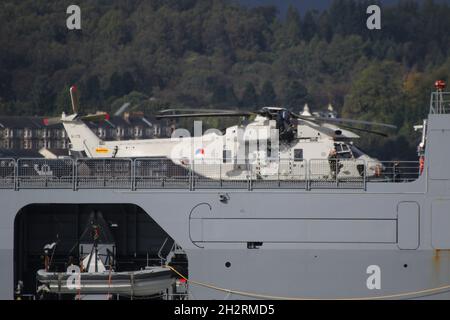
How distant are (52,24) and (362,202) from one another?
107336 millimetres

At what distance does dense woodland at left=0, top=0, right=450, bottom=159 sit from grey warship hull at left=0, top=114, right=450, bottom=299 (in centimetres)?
7852

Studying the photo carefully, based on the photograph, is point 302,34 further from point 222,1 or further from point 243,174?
point 243,174

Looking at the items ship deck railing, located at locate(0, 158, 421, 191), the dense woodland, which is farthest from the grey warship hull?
the dense woodland

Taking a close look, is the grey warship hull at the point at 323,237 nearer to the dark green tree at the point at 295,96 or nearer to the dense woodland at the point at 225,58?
the dense woodland at the point at 225,58

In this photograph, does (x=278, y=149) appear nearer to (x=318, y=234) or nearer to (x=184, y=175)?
(x=184, y=175)

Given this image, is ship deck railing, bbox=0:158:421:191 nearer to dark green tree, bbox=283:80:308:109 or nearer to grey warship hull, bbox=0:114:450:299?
grey warship hull, bbox=0:114:450:299

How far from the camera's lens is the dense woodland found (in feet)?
374

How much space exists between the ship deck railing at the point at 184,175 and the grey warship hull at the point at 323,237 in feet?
1.51

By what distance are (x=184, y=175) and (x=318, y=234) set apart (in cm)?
414

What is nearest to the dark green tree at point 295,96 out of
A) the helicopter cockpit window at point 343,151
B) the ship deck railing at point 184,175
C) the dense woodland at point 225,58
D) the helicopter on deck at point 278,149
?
the dense woodland at point 225,58

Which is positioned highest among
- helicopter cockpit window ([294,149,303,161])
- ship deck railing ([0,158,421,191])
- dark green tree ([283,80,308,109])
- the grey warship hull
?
dark green tree ([283,80,308,109])

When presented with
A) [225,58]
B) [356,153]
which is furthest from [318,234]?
[225,58]

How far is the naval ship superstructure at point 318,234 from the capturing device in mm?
24797

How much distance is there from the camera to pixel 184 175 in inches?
1066
